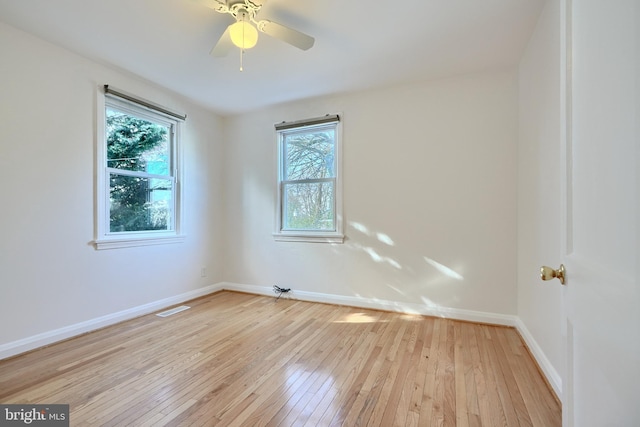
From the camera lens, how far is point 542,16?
6.49 feet

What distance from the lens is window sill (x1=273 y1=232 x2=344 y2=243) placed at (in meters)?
3.41

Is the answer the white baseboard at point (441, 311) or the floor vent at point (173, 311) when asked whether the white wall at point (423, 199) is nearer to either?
the white baseboard at point (441, 311)

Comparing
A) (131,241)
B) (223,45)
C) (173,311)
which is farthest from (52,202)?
(223,45)

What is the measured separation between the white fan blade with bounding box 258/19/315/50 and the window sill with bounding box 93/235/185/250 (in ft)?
7.80

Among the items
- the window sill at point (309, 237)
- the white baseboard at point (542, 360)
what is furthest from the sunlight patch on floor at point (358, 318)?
the white baseboard at point (542, 360)

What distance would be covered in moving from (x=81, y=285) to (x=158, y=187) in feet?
4.09

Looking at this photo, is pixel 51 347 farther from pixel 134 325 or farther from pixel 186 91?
pixel 186 91

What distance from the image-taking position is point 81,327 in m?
2.54

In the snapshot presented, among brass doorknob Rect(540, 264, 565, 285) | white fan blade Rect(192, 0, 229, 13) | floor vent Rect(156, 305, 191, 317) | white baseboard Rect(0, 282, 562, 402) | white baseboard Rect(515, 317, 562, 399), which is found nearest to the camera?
brass doorknob Rect(540, 264, 565, 285)

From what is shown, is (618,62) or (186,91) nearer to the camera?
(618,62)

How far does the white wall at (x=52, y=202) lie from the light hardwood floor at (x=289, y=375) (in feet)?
1.05

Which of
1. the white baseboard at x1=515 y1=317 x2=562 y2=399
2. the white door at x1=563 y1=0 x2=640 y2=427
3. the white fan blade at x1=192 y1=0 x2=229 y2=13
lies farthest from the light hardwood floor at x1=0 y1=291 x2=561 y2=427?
the white fan blade at x1=192 y1=0 x2=229 y2=13

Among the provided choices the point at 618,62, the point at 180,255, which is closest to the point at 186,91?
the point at 180,255

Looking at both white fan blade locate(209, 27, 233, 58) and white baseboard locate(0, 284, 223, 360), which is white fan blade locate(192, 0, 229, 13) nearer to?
white fan blade locate(209, 27, 233, 58)
